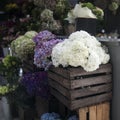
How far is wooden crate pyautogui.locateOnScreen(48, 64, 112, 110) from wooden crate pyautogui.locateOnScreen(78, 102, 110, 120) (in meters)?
0.05

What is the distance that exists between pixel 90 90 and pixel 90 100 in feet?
0.24

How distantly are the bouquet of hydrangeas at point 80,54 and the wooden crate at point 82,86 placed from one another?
4 cm

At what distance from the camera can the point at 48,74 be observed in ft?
7.04

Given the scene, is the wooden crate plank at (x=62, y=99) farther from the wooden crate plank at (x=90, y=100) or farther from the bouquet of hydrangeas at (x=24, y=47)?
the bouquet of hydrangeas at (x=24, y=47)

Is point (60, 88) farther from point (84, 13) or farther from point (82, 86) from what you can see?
point (84, 13)

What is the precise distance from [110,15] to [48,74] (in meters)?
1.27

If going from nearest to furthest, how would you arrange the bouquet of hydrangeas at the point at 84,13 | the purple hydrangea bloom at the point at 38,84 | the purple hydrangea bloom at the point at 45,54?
the purple hydrangea bloom at the point at 45,54 → the purple hydrangea bloom at the point at 38,84 → the bouquet of hydrangeas at the point at 84,13

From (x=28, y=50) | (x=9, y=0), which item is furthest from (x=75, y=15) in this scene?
(x=9, y=0)

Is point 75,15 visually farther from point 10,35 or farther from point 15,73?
point 10,35

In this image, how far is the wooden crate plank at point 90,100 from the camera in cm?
181

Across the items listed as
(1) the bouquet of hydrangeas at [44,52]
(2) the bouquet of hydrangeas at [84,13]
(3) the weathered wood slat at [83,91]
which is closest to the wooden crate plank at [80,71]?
(3) the weathered wood slat at [83,91]

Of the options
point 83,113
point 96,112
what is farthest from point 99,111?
Answer: point 83,113

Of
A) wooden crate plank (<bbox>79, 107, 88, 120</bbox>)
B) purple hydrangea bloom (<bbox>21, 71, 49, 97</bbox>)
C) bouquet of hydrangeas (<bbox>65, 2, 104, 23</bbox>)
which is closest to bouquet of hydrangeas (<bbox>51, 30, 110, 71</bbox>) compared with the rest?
wooden crate plank (<bbox>79, 107, 88, 120</bbox>)

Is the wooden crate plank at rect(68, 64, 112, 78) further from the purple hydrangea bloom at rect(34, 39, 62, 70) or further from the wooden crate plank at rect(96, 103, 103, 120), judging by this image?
the purple hydrangea bloom at rect(34, 39, 62, 70)
